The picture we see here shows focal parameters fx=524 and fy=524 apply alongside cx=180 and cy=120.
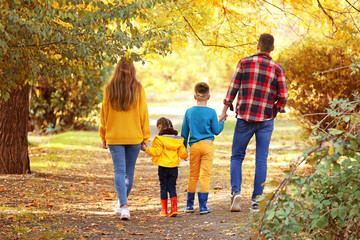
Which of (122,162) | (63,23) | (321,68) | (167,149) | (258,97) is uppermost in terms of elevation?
(63,23)

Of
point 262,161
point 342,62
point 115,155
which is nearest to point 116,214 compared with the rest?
point 115,155

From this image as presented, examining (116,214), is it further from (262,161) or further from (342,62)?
(342,62)

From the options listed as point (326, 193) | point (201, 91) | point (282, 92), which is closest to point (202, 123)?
point (201, 91)

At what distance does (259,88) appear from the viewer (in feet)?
19.4

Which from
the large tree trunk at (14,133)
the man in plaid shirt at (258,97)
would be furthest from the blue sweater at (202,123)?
the large tree trunk at (14,133)

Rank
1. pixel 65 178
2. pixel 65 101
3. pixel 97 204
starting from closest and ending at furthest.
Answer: pixel 97 204 < pixel 65 178 < pixel 65 101

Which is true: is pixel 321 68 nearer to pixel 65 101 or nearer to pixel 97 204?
pixel 97 204

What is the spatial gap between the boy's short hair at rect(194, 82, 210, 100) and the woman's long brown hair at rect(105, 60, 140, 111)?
0.68 metres

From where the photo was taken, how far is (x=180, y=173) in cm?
1008

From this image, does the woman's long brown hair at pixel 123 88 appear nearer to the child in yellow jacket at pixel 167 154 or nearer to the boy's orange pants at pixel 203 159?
the child in yellow jacket at pixel 167 154

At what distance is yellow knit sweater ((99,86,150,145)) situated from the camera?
235 inches

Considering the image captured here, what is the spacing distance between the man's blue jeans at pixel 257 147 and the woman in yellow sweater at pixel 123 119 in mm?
1087

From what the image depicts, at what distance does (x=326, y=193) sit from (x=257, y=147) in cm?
218

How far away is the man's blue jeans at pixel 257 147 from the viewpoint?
19.6 ft
